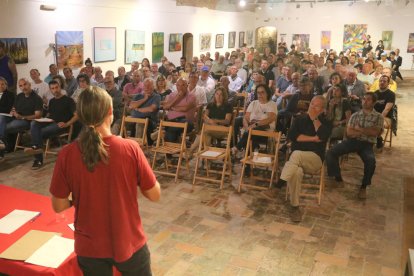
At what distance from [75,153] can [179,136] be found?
4.82 m

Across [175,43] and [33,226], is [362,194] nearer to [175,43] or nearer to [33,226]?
[33,226]

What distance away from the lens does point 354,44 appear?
67.6 feet

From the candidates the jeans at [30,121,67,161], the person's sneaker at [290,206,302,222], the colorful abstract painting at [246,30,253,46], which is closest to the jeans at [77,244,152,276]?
the person's sneaker at [290,206,302,222]

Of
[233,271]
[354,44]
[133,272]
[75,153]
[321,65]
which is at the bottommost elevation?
[233,271]

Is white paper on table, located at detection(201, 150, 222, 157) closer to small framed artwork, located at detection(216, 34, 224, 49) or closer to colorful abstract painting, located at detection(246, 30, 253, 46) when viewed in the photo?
small framed artwork, located at detection(216, 34, 224, 49)

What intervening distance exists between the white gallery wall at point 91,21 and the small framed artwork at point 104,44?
11 centimetres

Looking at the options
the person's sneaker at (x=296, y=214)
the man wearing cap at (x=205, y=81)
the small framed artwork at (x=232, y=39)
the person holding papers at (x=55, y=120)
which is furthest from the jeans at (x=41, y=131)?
the small framed artwork at (x=232, y=39)

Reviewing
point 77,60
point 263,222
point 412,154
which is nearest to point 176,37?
point 77,60

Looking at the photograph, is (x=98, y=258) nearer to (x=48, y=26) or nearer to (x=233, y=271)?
(x=233, y=271)

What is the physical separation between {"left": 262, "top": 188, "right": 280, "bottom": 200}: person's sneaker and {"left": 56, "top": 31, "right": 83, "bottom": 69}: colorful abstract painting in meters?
6.16

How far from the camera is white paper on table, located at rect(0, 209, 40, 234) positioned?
8.62 ft

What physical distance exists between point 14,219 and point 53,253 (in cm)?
59

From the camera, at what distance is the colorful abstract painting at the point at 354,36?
66.8 ft

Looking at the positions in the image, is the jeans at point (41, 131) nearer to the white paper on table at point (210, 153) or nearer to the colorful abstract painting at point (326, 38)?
the white paper on table at point (210, 153)
